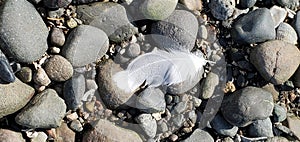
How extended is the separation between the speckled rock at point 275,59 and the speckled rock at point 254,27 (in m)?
0.05

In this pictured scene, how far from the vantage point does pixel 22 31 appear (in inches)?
87.5

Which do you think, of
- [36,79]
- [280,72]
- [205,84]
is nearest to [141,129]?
[205,84]

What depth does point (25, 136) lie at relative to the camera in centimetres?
234

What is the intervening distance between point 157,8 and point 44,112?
0.69m

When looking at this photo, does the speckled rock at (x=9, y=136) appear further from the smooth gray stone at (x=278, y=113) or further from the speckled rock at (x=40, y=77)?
the smooth gray stone at (x=278, y=113)

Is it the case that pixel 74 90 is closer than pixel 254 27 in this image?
Yes

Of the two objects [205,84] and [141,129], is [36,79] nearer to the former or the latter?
[141,129]

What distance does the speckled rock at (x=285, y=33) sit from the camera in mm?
2686

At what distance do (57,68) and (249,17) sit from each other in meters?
0.98

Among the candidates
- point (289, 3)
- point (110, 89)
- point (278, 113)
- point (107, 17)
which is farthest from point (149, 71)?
point (289, 3)

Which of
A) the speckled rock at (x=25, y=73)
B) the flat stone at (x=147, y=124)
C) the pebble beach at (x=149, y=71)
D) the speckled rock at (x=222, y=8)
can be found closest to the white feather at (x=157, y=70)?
the pebble beach at (x=149, y=71)

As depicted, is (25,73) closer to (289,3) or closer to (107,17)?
(107,17)

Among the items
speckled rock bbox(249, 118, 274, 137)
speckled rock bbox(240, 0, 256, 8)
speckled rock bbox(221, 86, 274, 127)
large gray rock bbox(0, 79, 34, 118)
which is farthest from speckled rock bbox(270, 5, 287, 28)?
large gray rock bbox(0, 79, 34, 118)

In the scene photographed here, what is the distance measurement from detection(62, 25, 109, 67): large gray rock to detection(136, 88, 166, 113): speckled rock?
11.4 inches
